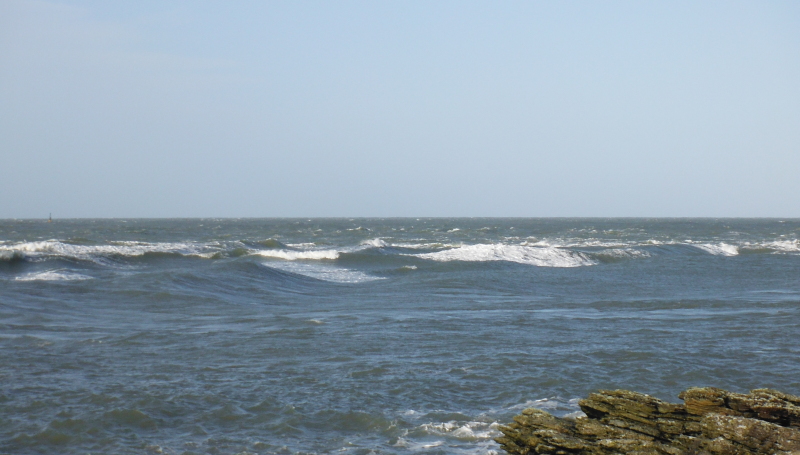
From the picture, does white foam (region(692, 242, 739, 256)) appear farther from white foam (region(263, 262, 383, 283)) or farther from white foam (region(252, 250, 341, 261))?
white foam (region(263, 262, 383, 283))

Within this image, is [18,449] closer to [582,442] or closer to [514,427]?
[514,427]

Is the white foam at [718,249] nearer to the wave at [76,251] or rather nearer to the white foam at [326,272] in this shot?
the white foam at [326,272]

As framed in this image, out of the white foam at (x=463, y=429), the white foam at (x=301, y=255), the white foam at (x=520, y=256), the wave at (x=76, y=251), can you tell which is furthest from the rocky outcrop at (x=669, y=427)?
the white foam at (x=301, y=255)

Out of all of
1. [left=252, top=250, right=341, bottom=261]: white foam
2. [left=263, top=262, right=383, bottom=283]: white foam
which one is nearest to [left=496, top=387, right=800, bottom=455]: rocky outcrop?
[left=263, top=262, right=383, bottom=283]: white foam

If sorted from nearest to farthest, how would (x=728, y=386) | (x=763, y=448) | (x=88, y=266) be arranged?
(x=763, y=448) → (x=728, y=386) → (x=88, y=266)

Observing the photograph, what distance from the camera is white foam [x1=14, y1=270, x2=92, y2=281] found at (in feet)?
60.6

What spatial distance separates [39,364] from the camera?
27.5 ft

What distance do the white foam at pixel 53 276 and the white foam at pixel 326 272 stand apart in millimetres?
6267

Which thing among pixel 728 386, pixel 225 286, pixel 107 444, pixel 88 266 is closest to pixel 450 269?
pixel 225 286

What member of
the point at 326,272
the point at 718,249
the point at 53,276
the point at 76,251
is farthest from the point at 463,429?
the point at 718,249

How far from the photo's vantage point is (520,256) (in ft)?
100

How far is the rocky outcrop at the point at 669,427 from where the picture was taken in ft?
14.6

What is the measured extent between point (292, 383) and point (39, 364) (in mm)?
3104

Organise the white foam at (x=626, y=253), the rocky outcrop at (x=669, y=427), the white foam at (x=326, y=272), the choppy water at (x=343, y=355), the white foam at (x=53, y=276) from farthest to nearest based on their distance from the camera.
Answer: the white foam at (x=626, y=253) → the white foam at (x=326, y=272) → the white foam at (x=53, y=276) → the choppy water at (x=343, y=355) → the rocky outcrop at (x=669, y=427)
